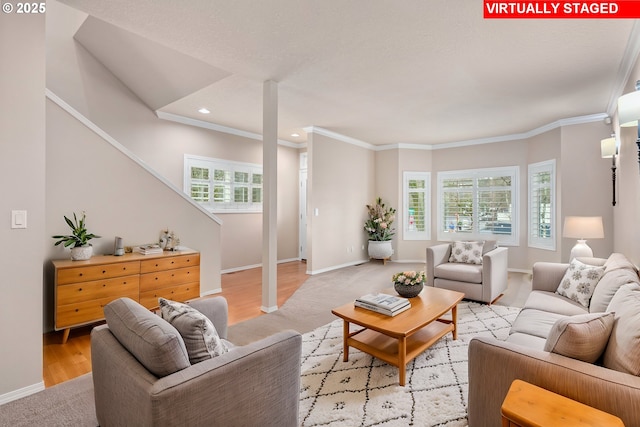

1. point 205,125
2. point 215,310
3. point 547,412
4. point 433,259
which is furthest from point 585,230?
point 205,125

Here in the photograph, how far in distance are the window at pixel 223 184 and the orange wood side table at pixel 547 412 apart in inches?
213

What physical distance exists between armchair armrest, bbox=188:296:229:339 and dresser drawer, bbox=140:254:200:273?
5.34ft

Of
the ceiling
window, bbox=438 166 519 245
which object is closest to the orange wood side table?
the ceiling

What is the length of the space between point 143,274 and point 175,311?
2.18m

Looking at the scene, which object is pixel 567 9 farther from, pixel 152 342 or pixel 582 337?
pixel 152 342

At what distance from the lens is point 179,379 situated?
1.27 meters

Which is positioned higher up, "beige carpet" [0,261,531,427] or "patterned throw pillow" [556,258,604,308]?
"patterned throw pillow" [556,258,604,308]

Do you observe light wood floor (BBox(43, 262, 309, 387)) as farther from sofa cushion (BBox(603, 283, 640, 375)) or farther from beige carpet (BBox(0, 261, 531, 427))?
sofa cushion (BBox(603, 283, 640, 375))

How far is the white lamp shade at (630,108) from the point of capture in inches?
88.0

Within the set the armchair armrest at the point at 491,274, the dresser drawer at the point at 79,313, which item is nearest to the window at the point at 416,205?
the armchair armrest at the point at 491,274

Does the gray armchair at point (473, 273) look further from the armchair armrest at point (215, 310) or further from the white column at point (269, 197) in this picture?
the armchair armrest at point (215, 310)

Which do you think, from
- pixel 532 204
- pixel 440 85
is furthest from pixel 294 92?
pixel 532 204

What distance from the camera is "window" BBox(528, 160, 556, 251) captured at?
5.51 metres

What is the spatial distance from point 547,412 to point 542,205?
5738 millimetres
